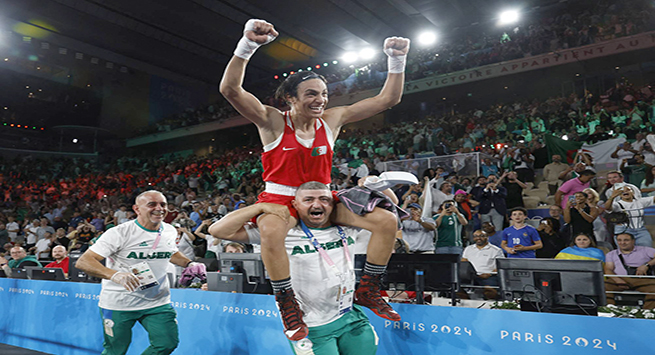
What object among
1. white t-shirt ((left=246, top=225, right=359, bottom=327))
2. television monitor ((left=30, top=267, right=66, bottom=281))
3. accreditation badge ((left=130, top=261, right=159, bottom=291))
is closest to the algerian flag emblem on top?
white t-shirt ((left=246, top=225, right=359, bottom=327))

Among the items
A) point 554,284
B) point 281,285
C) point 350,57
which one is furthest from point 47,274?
point 350,57

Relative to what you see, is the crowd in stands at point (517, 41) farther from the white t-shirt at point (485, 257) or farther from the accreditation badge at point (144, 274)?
the accreditation badge at point (144, 274)

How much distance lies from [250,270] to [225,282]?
27 cm

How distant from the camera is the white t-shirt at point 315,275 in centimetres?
253

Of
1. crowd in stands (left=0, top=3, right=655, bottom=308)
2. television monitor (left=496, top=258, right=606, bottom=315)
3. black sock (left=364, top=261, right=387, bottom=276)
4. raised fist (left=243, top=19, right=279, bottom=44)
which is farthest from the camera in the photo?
crowd in stands (left=0, top=3, right=655, bottom=308)

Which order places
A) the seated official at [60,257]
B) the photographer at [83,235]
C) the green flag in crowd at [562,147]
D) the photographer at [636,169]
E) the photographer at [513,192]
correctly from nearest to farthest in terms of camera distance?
the seated official at [60,257] < the photographer at [636,169] < the photographer at [513,192] < the photographer at [83,235] < the green flag in crowd at [562,147]

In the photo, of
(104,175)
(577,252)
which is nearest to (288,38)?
(104,175)

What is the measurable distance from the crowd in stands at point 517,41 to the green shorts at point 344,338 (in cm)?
1533

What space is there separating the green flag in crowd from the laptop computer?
868cm

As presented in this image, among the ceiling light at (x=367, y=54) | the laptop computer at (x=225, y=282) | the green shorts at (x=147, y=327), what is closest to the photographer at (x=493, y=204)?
the laptop computer at (x=225, y=282)

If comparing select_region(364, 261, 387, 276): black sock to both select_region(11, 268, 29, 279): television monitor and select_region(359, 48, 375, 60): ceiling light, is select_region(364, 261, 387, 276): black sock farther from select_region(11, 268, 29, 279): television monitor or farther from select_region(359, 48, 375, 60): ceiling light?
select_region(359, 48, 375, 60): ceiling light

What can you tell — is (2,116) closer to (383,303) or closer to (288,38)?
(288,38)

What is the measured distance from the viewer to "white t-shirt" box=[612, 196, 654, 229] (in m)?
6.30

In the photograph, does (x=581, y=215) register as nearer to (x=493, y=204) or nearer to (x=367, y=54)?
(x=493, y=204)
